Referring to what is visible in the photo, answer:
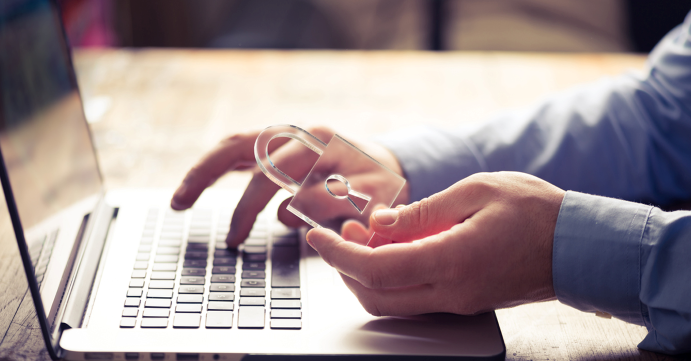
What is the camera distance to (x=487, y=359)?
402 mm

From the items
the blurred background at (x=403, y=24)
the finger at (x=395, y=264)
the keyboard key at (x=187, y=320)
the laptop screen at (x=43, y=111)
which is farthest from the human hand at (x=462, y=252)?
the blurred background at (x=403, y=24)

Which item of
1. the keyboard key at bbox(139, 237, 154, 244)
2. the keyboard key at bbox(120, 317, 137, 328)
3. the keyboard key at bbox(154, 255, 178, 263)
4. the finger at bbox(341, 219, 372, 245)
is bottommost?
the keyboard key at bbox(139, 237, 154, 244)

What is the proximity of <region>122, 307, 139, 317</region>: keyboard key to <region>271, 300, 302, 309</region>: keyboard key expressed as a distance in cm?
10

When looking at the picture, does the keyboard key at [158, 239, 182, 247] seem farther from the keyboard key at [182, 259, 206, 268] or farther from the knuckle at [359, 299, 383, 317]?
the knuckle at [359, 299, 383, 317]

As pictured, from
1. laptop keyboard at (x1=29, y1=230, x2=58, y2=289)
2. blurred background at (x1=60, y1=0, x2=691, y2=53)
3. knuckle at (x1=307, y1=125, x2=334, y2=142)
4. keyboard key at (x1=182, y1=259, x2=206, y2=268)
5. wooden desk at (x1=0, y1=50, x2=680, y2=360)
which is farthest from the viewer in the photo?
blurred background at (x1=60, y1=0, x2=691, y2=53)

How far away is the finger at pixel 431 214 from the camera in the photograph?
1.42ft

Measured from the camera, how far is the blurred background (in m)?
2.04

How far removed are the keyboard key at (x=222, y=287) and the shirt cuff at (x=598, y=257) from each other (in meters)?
0.25

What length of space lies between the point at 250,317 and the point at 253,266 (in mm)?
79

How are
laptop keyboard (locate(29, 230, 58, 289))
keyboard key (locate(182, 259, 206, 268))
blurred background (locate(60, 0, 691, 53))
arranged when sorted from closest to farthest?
laptop keyboard (locate(29, 230, 58, 289))
keyboard key (locate(182, 259, 206, 268))
blurred background (locate(60, 0, 691, 53))

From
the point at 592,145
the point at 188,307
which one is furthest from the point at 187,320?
the point at 592,145

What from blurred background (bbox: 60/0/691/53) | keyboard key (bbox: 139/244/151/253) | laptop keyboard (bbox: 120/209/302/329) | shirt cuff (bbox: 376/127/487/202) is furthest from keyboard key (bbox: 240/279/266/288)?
blurred background (bbox: 60/0/691/53)

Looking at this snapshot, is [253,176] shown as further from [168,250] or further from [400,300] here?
[400,300]

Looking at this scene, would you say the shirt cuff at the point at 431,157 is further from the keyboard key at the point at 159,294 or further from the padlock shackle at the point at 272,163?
the keyboard key at the point at 159,294
